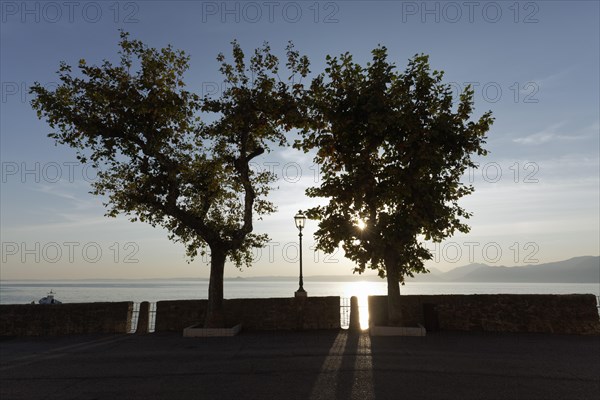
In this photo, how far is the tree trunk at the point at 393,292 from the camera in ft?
60.6

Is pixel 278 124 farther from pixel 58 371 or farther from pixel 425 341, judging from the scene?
pixel 58 371

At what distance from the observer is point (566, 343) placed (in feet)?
52.4

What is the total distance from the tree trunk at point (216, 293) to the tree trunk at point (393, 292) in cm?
765

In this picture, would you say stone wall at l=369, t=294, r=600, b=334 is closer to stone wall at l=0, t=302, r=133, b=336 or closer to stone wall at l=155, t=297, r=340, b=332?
stone wall at l=155, t=297, r=340, b=332

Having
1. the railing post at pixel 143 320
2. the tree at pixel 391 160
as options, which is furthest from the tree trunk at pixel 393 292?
the railing post at pixel 143 320

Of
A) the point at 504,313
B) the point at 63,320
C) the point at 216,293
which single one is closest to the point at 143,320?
the point at 63,320

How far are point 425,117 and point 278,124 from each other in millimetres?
6804

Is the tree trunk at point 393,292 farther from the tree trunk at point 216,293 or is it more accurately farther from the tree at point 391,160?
the tree trunk at point 216,293

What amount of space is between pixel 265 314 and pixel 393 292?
249 inches

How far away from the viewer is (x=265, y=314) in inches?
806

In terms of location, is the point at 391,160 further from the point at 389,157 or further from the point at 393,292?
the point at 393,292

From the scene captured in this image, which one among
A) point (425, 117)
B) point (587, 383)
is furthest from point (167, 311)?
point (587, 383)

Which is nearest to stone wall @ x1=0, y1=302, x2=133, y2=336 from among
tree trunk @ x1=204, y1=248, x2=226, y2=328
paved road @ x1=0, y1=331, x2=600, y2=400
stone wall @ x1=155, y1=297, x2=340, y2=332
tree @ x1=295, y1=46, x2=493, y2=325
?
stone wall @ x1=155, y1=297, x2=340, y2=332

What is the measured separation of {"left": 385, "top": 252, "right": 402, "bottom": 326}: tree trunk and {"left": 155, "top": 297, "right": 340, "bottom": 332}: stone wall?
281cm
